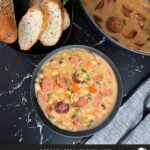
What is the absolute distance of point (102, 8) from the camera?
223cm

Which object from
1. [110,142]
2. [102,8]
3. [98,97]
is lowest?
[110,142]

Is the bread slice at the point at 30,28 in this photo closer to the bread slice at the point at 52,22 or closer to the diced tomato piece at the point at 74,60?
the bread slice at the point at 52,22

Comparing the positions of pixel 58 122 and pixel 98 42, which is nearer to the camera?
pixel 58 122

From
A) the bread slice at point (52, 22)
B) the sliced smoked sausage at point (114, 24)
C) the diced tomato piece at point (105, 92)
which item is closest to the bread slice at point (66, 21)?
the bread slice at point (52, 22)

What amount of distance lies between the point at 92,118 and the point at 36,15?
0.41 metres

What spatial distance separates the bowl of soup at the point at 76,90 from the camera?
2.07 meters

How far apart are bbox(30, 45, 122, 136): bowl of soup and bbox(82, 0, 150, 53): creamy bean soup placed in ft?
0.48

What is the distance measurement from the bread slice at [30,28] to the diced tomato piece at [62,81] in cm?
16

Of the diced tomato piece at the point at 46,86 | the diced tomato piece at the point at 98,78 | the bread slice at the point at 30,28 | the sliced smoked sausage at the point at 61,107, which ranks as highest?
the bread slice at the point at 30,28

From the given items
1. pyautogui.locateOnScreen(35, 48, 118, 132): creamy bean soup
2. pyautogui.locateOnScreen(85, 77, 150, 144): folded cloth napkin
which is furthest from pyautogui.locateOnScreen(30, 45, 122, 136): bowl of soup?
pyautogui.locateOnScreen(85, 77, 150, 144): folded cloth napkin

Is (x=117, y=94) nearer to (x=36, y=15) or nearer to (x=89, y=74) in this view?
(x=89, y=74)

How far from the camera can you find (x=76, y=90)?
2080 mm

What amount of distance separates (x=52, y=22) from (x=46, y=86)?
232 mm

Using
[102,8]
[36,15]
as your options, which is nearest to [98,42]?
[102,8]
